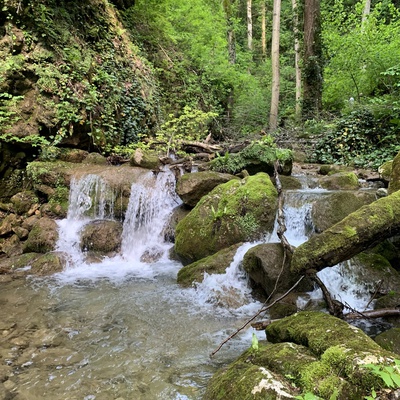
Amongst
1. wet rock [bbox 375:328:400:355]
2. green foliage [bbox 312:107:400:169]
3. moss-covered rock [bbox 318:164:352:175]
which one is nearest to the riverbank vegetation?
green foliage [bbox 312:107:400:169]

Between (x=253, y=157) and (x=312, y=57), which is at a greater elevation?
(x=312, y=57)

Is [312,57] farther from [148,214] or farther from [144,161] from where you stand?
[148,214]

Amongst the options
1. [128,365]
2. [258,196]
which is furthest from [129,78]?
[128,365]

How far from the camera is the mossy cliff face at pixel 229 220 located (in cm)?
641

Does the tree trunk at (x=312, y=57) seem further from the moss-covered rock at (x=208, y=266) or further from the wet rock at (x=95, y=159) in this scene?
the moss-covered rock at (x=208, y=266)

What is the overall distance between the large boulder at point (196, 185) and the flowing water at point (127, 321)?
92 centimetres

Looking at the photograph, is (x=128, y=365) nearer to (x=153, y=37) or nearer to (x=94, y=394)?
(x=94, y=394)

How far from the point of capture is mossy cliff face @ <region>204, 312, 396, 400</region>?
7.34ft

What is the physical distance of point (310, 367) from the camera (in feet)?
8.09

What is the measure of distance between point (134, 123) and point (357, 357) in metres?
10.4

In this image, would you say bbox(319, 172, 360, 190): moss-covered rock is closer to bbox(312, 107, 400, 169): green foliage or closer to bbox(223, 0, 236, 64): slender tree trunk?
bbox(312, 107, 400, 169): green foliage

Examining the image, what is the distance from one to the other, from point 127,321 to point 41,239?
4018 mm

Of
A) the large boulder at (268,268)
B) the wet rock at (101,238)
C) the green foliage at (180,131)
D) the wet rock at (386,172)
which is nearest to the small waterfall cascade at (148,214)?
the wet rock at (101,238)

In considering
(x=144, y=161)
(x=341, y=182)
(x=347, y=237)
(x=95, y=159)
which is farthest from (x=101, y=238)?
(x=347, y=237)
